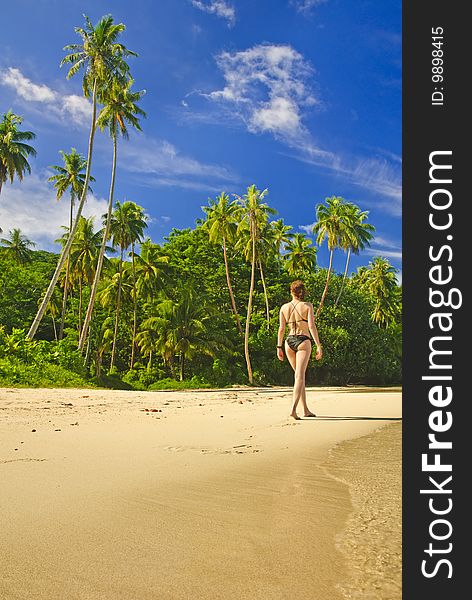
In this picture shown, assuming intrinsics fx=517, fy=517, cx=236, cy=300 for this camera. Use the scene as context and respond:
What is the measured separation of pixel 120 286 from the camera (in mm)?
35406

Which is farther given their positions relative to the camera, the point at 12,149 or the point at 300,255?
the point at 300,255

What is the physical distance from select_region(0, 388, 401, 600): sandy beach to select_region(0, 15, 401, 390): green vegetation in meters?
23.3

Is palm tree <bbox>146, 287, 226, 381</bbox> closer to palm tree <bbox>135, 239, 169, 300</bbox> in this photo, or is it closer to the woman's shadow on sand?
palm tree <bbox>135, 239, 169, 300</bbox>

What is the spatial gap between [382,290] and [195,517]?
55.4 m

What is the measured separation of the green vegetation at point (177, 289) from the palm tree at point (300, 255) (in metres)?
0.09

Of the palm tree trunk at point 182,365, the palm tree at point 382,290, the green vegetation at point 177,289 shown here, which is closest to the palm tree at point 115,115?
the green vegetation at point 177,289

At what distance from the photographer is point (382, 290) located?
Answer: 55.2m

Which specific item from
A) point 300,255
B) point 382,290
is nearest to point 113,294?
point 300,255

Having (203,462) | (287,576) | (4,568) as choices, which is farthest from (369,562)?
(203,462)

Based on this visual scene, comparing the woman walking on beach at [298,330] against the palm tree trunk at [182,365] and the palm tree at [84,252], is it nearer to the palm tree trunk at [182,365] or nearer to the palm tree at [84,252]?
the palm tree trunk at [182,365]

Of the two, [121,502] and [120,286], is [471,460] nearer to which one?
[121,502]

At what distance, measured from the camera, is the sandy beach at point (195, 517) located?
148cm

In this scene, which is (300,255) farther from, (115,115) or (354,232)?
(115,115)

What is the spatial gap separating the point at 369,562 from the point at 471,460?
60cm
